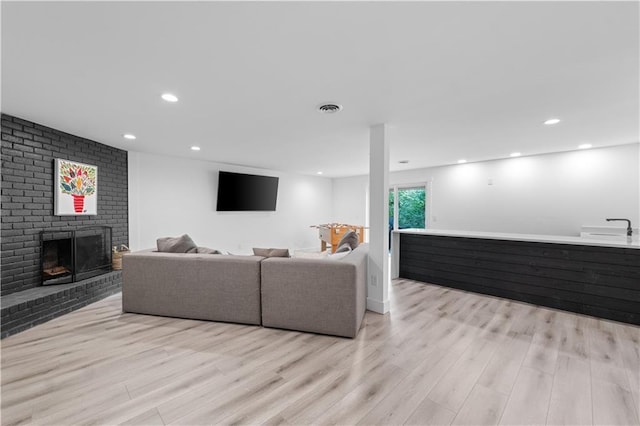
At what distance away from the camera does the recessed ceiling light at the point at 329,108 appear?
2675 mm

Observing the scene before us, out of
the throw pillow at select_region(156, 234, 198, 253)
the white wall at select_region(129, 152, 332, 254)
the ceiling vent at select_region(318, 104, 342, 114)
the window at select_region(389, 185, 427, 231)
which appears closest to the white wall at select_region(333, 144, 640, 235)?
the window at select_region(389, 185, 427, 231)

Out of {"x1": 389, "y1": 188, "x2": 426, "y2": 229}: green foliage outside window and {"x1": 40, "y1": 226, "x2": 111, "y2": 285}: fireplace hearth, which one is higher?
{"x1": 389, "y1": 188, "x2": 426, "y2": 229}: green foliage outside window

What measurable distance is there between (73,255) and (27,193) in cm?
90

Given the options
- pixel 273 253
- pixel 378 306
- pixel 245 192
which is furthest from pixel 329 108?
pixel 245 192

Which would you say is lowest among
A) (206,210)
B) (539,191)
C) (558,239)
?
(558,239)

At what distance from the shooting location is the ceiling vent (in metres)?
2.69

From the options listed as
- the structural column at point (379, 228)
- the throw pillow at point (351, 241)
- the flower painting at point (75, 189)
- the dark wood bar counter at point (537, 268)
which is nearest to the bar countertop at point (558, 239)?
the dark wood bar counter at point (537, 268)

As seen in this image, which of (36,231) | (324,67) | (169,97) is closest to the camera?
(324,67)

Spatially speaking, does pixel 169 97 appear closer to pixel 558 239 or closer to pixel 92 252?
pixel 92 252

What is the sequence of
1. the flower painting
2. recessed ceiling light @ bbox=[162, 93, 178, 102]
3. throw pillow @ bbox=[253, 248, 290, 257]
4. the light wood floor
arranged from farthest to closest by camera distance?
the flower painting < throw pillow @ bbox=[253, 248, 290, 257] < recessed ceiling light @ bbox=[162, 93, 178, 102] < the light wood floor

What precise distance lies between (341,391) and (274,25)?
7.63ft

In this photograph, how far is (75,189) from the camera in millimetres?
3688

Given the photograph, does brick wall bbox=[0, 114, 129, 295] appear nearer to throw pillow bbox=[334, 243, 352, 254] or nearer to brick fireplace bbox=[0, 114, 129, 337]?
brick fireplace bbox=[0, 114, 129, 337]

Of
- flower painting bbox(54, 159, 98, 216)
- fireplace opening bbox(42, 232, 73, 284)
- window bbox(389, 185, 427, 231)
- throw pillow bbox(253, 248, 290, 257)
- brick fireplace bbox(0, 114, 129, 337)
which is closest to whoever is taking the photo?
brick fireplace bbox(0, 114, 129, 337)
